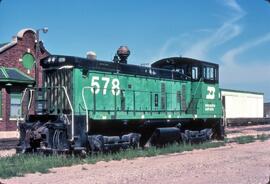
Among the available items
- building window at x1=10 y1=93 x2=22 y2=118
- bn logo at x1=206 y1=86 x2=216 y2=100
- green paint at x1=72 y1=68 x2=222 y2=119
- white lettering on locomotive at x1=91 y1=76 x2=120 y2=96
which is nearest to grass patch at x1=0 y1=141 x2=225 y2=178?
green paint at x1=72 y1=68 x2=222 y2=119

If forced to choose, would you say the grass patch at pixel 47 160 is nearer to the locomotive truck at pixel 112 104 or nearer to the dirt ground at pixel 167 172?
Answer: the dirt ground at pixel 167 172

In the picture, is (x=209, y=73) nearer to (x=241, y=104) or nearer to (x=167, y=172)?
(x=167, y=172)

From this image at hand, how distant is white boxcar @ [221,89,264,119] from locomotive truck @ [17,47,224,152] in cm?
2036

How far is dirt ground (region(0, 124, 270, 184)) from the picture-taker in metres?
10.1

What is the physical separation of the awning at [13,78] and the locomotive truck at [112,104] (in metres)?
13.2

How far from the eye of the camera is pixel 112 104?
16.6 metres

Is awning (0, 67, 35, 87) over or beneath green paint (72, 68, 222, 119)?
over

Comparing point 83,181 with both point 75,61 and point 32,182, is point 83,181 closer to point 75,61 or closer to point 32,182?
point 32,182

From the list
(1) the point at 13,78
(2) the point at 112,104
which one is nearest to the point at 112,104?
(2) the point at 112,104

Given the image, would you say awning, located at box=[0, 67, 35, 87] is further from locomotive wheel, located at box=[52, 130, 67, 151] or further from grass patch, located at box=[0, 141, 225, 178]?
locomotive wheel, located at box=[52, 130, 67, 151]

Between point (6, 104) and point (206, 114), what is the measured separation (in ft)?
52.5

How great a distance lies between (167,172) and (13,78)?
70.5 ft

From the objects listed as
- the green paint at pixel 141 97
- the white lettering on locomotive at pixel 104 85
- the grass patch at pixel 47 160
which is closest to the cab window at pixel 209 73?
the green paint at pixel 141 97

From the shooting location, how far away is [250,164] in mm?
13148
